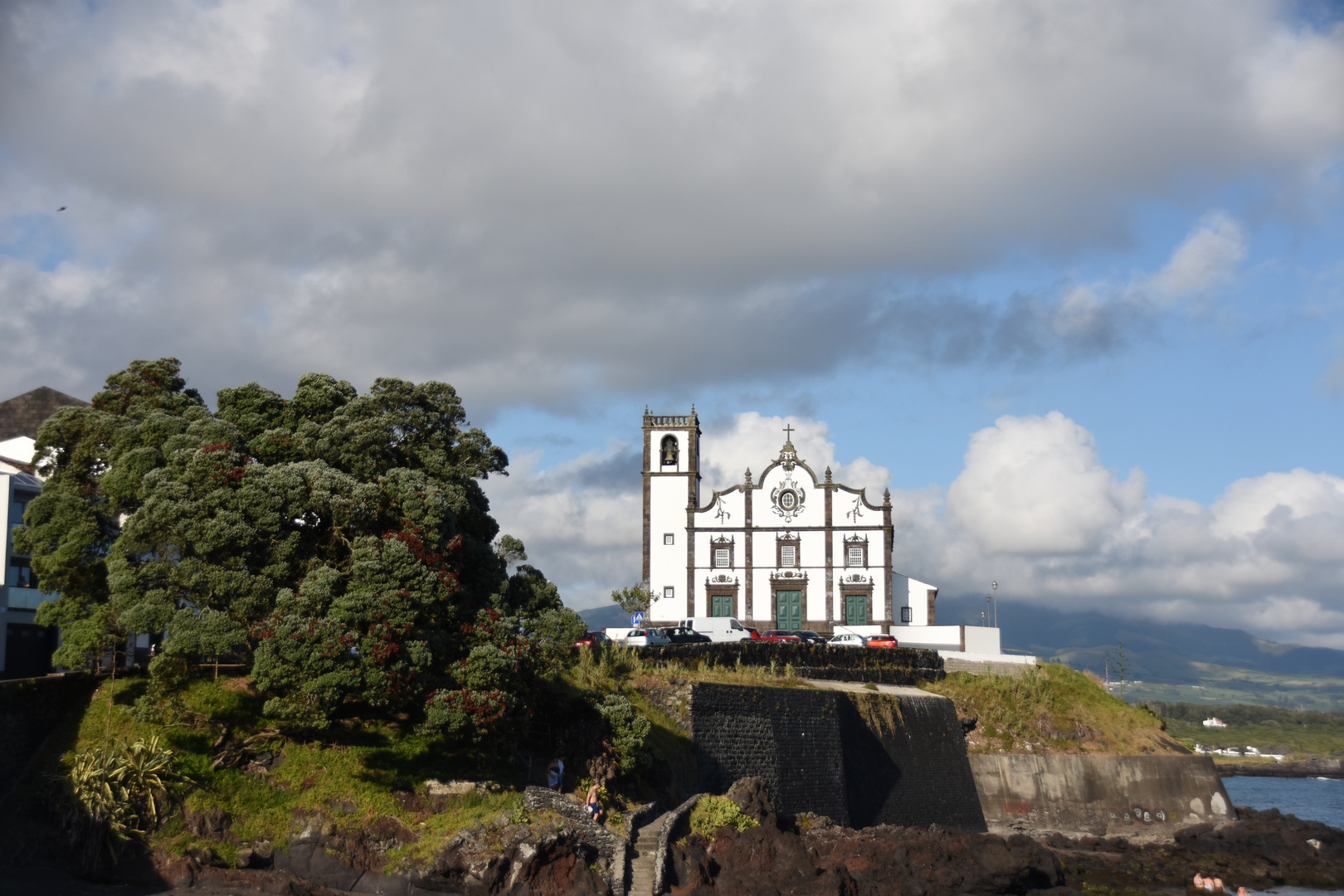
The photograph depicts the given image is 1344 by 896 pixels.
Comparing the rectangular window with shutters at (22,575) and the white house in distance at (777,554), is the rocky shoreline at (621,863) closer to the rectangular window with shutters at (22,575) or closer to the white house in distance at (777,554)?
the rectangular window with shutters at (22,575)

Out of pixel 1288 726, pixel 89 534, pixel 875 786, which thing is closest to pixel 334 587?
pixel 89 534

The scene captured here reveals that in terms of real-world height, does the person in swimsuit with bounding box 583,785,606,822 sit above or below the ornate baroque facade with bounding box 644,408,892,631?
below

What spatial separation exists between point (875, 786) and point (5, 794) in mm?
22960

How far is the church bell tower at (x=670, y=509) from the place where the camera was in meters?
57.4

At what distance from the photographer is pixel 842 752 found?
31609mm

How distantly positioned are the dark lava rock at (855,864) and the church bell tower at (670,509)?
97.8 feet

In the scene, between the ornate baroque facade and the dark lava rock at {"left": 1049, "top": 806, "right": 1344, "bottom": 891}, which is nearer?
the dark lava rock at {"left": 1049, "top": 806, "right": 1344, "bottom": 891}

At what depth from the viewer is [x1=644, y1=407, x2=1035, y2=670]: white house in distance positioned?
5628 cm

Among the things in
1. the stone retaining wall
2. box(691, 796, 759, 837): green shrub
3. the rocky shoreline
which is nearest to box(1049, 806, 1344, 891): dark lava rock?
the rocky shoreline

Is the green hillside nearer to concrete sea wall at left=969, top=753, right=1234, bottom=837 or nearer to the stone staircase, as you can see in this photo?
concrete sea wall at left=969, top=753, right=1234, bottom=837

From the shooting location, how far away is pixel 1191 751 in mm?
41312

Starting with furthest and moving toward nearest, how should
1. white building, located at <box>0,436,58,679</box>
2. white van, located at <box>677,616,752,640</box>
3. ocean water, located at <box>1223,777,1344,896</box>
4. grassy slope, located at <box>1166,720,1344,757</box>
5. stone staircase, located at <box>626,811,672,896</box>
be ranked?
grassy slope, located at <box>1166,720,1344,757</box>
ocean water, located at <box>1223,777,1344,896</box>
white van, located at <box>677,616,752,640</box>
white building, located at <box>0,436,58,679</box>
stone staircase, located at <box>626,811,672,896</box>

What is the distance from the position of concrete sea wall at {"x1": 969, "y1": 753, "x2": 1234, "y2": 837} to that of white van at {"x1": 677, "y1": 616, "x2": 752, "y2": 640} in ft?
39.5

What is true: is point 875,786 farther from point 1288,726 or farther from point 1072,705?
point 1288,726
